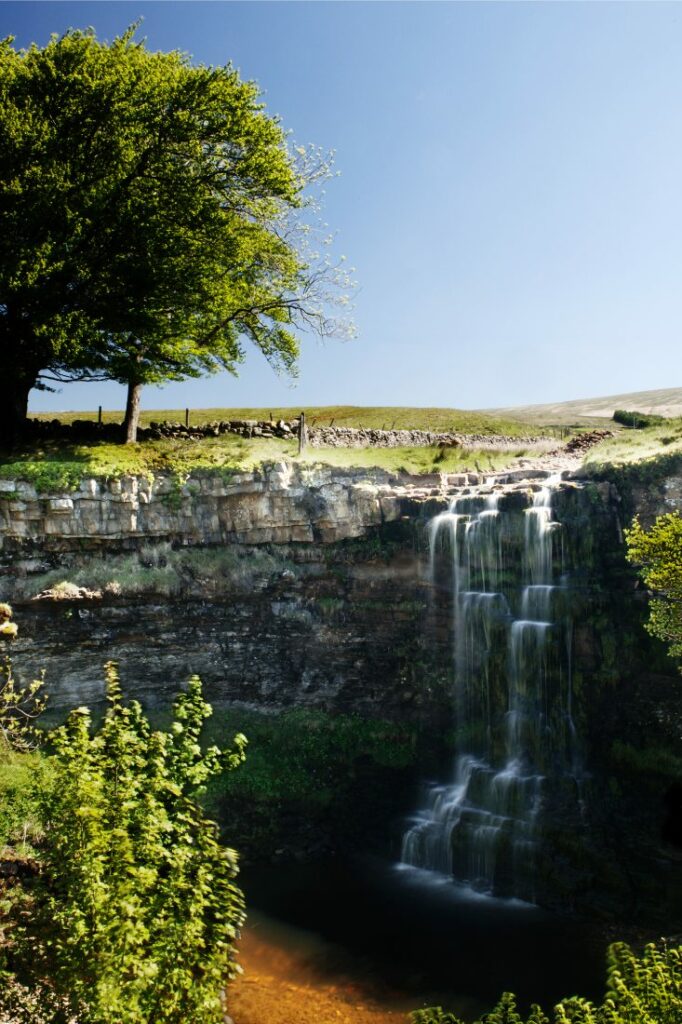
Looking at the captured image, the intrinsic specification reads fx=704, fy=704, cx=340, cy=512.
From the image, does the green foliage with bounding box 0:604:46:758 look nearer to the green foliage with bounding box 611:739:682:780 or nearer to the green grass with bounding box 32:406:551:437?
the green foliage with bounding box 611:739:682:780

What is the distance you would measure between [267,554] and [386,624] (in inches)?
205

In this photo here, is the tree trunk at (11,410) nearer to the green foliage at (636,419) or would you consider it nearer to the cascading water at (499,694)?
the cascading water at (499,694)

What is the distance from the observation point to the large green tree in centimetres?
2450

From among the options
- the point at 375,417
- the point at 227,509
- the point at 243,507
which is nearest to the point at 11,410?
the point at 227,509

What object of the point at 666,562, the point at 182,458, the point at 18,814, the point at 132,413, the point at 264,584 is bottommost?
the point at 18,814

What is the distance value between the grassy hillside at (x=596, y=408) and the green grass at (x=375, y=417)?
8.58 feet

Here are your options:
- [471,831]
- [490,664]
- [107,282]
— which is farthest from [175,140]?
[471,831]

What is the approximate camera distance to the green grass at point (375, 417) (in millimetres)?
46031

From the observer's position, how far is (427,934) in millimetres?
18094

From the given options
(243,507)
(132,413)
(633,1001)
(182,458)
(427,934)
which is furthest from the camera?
(132,413)

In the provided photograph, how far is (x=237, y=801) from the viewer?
23953 millimetres

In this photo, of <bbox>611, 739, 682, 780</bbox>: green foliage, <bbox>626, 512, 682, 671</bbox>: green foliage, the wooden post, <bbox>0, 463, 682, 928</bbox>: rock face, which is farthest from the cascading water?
the wooden post

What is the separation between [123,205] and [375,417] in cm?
2994

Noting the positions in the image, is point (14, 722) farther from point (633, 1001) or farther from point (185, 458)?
point (633, 1001)
